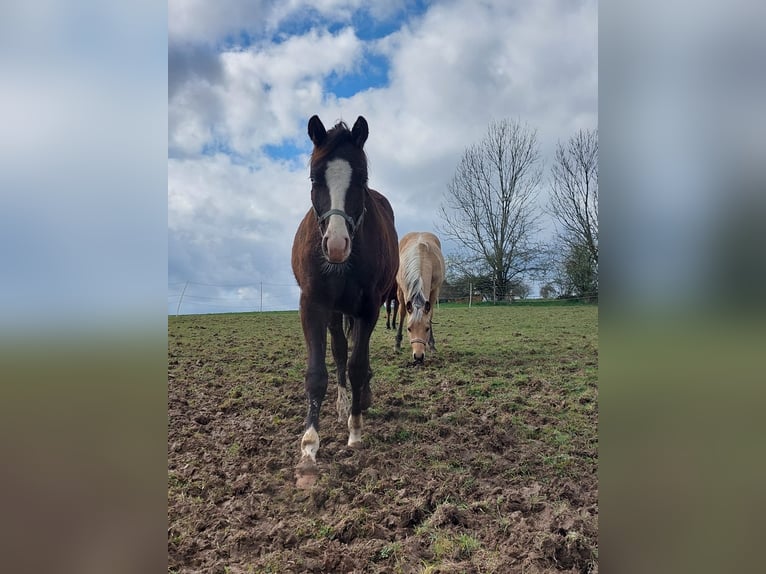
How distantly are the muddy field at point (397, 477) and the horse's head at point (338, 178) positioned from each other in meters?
1.37

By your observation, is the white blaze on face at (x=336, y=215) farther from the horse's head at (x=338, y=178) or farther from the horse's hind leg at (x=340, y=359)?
the horse's hind leg at (x=340, y=359)

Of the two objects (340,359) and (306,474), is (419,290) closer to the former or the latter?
(340,359)

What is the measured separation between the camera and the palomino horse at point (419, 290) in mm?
6305

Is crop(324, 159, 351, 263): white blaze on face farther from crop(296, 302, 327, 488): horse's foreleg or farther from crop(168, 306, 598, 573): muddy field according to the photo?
crop(168, 306, 598, 573): muddy field

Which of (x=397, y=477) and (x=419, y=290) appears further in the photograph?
(x=419, y=290)

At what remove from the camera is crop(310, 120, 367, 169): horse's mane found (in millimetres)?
2725

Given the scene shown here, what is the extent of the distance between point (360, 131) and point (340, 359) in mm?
2103

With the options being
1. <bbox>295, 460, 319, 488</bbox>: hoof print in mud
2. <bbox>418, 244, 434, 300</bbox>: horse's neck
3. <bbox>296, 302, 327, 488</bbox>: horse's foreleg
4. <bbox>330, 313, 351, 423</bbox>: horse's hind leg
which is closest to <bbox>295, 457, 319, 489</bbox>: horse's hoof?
<bbox>295, 460, 319, 488</bbox>: hoof print in mud

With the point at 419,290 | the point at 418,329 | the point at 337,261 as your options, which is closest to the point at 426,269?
the point at 419,290

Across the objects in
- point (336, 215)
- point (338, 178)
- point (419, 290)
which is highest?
point (338, 178)

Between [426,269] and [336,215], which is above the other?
[336,215]

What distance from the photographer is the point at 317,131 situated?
2.79m

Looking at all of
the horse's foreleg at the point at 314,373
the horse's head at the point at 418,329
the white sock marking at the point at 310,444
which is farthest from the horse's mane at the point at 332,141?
the horse's head at the point at 418,329
